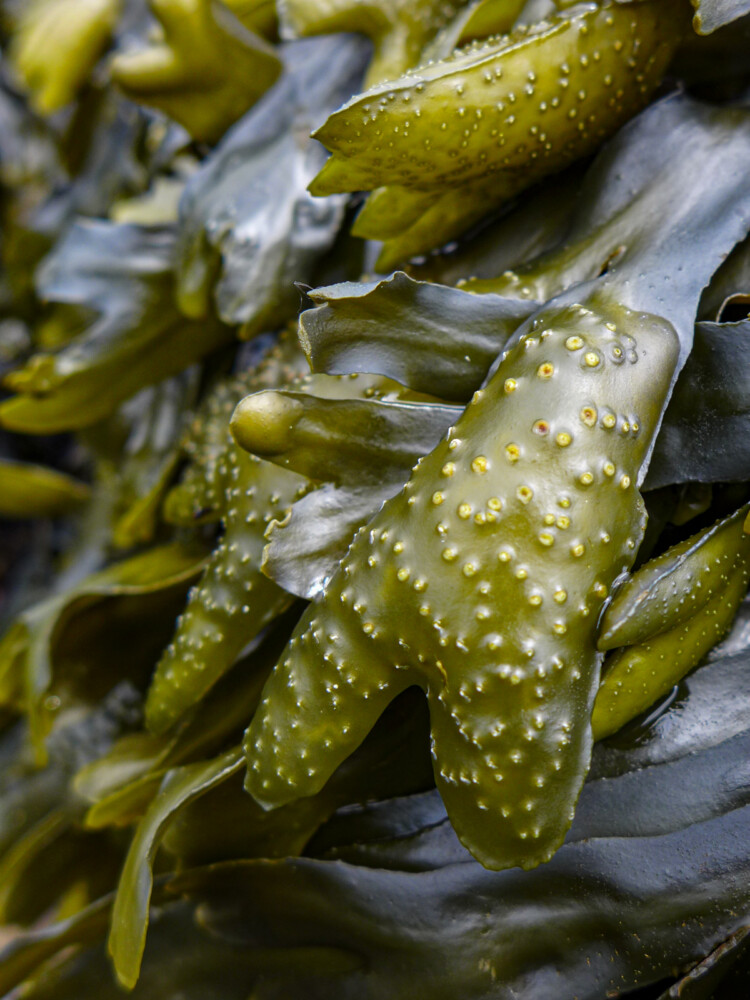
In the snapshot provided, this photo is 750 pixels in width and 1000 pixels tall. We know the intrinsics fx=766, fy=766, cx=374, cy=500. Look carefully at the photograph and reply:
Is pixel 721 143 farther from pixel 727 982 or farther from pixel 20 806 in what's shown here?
pixel 20 806

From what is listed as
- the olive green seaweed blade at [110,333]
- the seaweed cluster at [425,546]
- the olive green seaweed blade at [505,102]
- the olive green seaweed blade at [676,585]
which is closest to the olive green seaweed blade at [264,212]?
the seaweed cluster at [425,546]

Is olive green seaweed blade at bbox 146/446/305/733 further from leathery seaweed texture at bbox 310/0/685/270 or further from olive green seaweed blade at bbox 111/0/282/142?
olive green seaweed blade at bbox 111/0/282/142

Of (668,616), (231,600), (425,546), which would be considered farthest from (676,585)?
(231,600)

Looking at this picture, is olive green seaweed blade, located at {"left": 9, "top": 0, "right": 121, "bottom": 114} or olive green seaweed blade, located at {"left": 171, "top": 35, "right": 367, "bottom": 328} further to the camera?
olive green seaweed blade, located at {"left": 9, "top": 0, "right": 121, "bottom": 114}

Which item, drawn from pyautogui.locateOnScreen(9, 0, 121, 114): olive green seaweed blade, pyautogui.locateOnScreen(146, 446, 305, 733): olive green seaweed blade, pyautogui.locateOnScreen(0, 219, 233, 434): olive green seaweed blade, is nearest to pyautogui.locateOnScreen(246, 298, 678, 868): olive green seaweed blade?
pyautogui.locateOnScreen(146, 446, 305, 733): olive green seaweed blade

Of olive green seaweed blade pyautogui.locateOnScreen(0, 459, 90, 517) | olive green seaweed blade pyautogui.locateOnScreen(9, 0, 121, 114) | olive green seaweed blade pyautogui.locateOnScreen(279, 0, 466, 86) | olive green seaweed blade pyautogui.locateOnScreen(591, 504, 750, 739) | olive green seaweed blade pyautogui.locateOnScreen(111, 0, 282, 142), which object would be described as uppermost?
olive green seaweed blade pyautogui.locateOnScreen(279, 0, 466, 86)

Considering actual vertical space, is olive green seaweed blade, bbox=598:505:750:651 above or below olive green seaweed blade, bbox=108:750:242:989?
above

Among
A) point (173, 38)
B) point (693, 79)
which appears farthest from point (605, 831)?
point (173, 38)

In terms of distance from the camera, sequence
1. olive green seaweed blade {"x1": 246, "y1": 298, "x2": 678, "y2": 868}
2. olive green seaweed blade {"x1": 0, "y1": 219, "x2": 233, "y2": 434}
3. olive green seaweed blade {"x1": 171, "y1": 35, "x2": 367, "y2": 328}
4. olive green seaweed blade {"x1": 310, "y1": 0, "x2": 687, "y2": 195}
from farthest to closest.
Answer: olive green seaweed blade {"x1": 0, "y1": 219, "x2": 233, "y2": 434} < olive green seaweed blade {"x1": 171, "y1": 35, "x2": 367, "y2": 328} < olive green seaweed blade {"x1": 310, "y1": 0, "x2": 687, "y2": 195} < olive green seaweed blade {"x1": 246, "y1": 298, "x2": 678, "y2": 868}

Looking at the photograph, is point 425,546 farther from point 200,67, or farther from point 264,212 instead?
point 200,67

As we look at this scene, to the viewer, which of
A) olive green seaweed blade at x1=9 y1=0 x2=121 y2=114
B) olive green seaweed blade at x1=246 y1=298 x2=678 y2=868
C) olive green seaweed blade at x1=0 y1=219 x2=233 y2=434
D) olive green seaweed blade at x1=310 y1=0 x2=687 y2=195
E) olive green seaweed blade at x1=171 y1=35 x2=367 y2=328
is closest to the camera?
olive green seaweed blade at x1=246 y1=298 x2=678 y2=868
